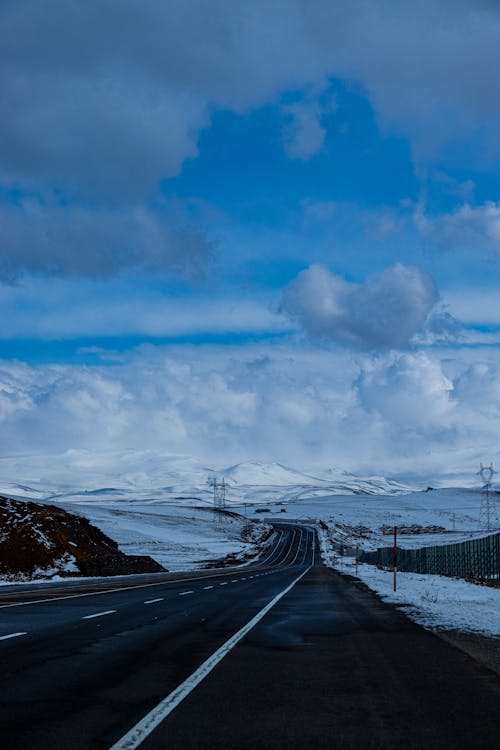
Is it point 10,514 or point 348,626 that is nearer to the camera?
point 348,626

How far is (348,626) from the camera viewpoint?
57.4 ft

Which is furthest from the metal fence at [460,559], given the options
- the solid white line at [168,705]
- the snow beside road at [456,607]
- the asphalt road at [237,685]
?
the solid white line at [168,705]

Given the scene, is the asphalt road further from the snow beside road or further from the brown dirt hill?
the brown dirt hill

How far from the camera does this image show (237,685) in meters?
9.67

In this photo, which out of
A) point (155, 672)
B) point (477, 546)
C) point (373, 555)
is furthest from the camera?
point (373, 555)

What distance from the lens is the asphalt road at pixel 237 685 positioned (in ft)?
A: 23.2

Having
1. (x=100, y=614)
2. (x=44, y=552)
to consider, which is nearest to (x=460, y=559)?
(x=44, y=552)

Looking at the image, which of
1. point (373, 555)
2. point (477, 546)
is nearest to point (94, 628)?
point (477, 546)

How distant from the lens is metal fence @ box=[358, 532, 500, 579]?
127 ft

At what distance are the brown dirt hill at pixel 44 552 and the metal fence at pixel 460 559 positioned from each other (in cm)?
2037

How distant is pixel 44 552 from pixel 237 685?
46718mm

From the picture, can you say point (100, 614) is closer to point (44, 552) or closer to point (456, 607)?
point (456, 607)

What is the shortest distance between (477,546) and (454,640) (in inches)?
1144

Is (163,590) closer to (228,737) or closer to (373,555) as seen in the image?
(228,737)
